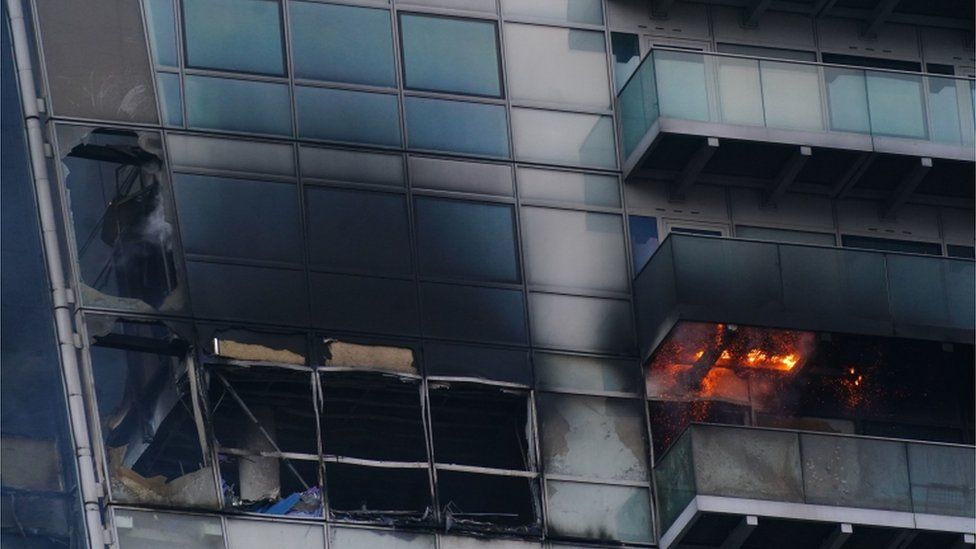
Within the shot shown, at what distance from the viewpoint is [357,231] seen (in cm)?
3559

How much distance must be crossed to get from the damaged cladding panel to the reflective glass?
11.4m

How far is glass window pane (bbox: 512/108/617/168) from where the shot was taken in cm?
3684

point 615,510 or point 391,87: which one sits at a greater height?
point 391,87

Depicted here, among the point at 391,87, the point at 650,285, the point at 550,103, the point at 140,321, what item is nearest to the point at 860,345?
the point at 650,285

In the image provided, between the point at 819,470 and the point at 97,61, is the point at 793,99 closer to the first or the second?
the point at 819,470

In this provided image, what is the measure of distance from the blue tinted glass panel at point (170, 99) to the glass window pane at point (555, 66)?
538cm

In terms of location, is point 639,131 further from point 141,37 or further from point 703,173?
point 141,37

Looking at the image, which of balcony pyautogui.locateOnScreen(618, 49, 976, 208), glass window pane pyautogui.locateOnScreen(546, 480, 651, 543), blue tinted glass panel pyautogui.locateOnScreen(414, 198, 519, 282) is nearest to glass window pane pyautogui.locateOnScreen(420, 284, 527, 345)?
blue tinted glass panel pyautogui.locateOnScreen(414, 198, 519, 282)

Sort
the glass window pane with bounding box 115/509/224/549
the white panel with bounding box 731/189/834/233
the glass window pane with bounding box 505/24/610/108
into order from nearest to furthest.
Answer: the glass window pane with bounding box 115/509/224/549, the glass window pane with bounding box 505/24/610/108, the white panel with bounding box 731/189/834/233

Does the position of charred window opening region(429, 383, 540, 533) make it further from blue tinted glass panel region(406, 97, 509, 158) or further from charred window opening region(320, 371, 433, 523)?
blue tinted glass panel region(406, 97, 509, 158)

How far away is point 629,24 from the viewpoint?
125 feet

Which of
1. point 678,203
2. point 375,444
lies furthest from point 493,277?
point 678,203

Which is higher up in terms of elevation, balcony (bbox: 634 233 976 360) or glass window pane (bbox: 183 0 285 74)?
glass window pane (bbox: 183 0 285 74)

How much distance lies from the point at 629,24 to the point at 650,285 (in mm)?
4889
